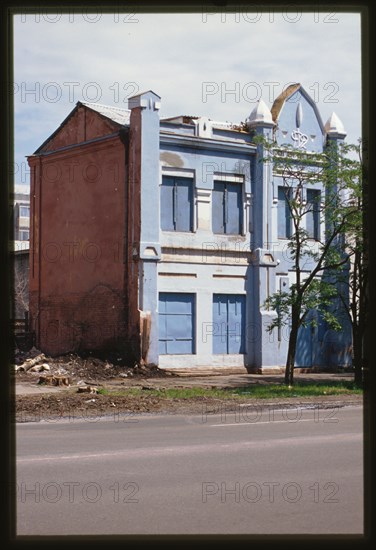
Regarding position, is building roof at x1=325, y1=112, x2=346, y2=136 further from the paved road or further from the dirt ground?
the paved road

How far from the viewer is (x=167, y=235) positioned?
29406 millimetres

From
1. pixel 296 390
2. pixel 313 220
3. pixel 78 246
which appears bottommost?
pixel 296 390

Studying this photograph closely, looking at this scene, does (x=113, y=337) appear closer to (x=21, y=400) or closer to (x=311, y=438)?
(x=21, y=400)

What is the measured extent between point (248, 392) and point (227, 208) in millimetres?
9064

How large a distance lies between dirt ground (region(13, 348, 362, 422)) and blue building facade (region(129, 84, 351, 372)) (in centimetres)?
119

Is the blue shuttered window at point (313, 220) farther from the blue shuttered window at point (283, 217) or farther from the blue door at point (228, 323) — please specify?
the blue door at point (228, 323)

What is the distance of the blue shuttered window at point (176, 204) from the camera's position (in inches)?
1155

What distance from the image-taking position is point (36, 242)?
1335 inches

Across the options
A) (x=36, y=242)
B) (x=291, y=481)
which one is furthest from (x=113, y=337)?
(x=291, y=481)

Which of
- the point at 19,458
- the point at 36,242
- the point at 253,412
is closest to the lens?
the point at 19,458

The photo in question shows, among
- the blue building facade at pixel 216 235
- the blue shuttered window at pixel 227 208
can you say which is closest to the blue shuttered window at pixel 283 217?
the blue building facade at pixel 216 235

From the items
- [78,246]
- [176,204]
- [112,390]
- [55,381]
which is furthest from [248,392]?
[78,246]

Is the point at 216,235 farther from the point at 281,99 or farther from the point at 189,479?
the point at 189,479

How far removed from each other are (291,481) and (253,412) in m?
10.2
